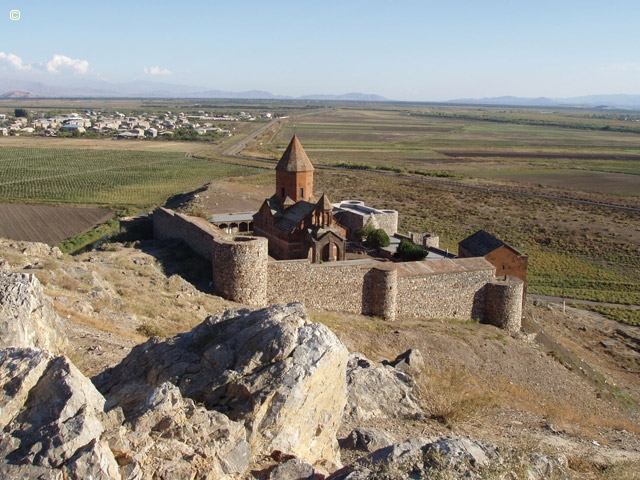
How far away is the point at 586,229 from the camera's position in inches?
1655

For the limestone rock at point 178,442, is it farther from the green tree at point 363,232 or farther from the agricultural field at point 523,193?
the agricultural field at point 523,193

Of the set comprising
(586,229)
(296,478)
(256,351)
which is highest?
(256,351)

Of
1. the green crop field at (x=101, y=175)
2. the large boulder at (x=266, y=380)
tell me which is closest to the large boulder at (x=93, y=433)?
the large boulder at (x=266, y=380)

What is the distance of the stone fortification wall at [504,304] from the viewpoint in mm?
19656

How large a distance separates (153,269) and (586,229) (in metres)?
34.7

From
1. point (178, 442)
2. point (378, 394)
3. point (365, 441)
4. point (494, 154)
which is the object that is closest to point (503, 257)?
point (378, 394)

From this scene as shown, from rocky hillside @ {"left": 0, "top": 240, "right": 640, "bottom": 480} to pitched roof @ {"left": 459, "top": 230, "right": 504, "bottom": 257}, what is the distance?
26.5ft

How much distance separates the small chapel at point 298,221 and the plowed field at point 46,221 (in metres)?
14.2

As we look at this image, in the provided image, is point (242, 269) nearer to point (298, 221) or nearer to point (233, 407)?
point (298, 221)

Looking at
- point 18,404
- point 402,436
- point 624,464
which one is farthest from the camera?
point 402,436

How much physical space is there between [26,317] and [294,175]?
673 inches

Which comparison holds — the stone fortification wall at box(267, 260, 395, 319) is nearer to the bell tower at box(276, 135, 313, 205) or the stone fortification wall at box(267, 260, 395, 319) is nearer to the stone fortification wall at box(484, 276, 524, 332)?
the stone fortification wall at box(484, 276, 524, 332)

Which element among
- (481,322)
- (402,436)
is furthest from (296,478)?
(481,322)

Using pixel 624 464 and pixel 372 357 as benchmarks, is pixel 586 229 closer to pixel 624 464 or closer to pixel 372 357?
pixel 372 357
